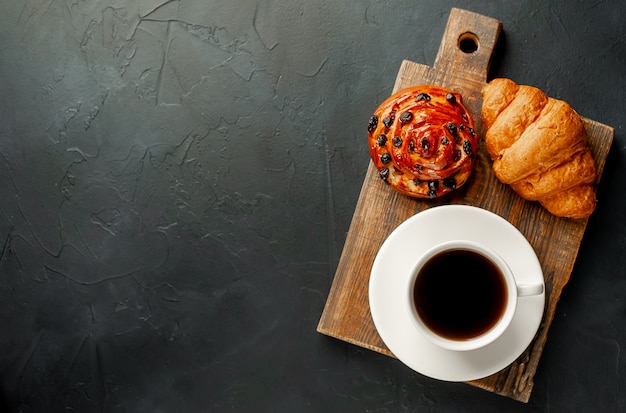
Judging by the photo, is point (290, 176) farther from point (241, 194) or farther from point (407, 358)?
point (407, 358)

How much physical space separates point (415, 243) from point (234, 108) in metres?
→ 0.79


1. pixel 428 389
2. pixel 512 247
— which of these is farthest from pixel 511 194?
pixel 428 389

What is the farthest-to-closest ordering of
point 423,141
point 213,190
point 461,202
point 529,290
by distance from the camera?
point 213,190 → point 461,202 → point 423,141 → point 529,290

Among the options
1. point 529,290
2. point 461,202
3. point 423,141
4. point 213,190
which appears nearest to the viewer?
point 529,290

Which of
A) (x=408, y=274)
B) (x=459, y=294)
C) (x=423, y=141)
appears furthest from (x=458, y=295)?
(x=423, y=141)

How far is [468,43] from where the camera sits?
1877 mm

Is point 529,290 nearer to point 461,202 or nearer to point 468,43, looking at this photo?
point 461,202

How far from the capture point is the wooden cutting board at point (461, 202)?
1.79m

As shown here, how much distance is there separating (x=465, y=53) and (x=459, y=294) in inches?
27.3

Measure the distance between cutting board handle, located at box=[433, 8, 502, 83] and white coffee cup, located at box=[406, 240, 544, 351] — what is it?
0.54m

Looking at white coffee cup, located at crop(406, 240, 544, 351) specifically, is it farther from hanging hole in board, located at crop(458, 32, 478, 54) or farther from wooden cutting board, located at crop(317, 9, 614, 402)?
hanging hole in board, located at crop(458, 32, 478, 54)

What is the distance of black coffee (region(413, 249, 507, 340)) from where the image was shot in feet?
5.40

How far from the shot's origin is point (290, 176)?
2072 millimetres

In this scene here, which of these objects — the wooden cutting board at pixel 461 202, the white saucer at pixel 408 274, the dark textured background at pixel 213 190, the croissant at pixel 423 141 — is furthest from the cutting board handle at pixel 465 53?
the white saucer at pixel 408 274
